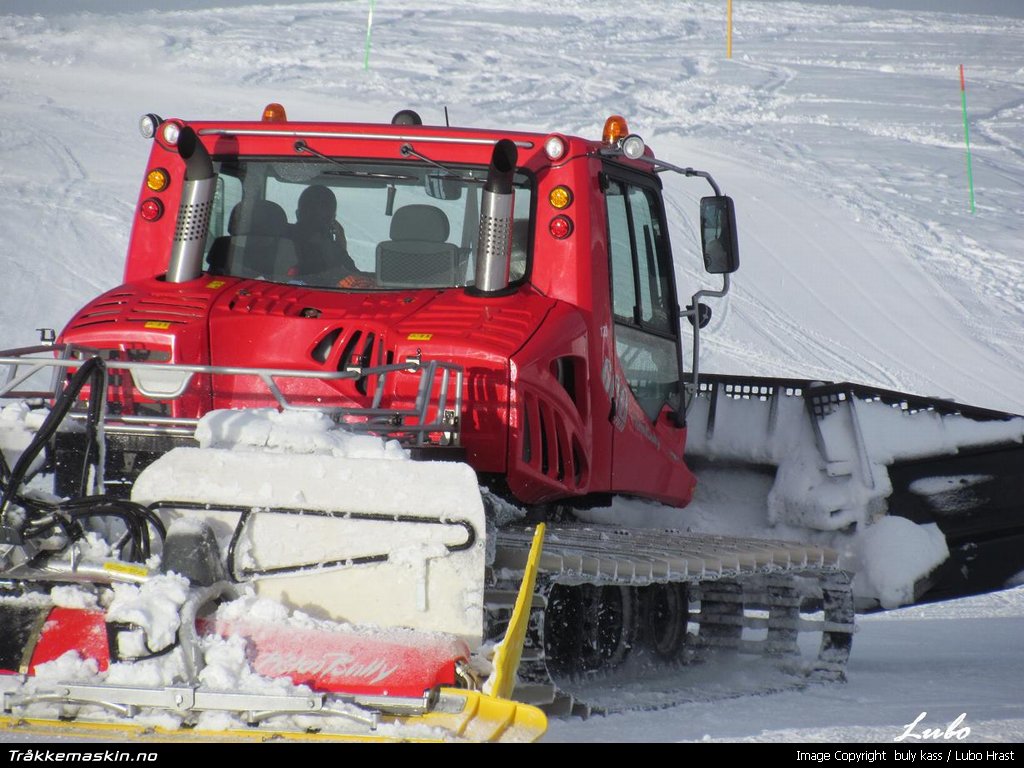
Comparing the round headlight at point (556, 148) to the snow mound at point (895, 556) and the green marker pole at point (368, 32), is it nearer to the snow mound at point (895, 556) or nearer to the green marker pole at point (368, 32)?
the snow mound at point (895, 556)

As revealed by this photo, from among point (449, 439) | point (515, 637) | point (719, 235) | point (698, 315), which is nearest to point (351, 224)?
point (449, 439)

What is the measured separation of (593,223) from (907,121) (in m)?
26.5

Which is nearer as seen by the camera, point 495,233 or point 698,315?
point 495,233

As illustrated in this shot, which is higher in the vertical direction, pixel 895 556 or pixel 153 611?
pixel 153 611

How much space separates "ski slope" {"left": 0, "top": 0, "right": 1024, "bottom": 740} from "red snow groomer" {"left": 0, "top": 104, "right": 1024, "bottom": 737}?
690mm

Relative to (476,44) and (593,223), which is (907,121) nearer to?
(476,44)

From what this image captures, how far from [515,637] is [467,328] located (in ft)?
5.48

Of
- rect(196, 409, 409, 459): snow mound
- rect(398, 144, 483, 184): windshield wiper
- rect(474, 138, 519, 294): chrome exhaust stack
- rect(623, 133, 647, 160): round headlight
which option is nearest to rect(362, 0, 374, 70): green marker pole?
rect(398, 144, 483, 184): windshield wiper

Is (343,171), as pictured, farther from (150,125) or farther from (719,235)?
(719,235)

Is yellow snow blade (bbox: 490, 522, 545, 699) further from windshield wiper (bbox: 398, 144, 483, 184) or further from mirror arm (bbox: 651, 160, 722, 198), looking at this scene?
mirror arm (bbox: 651, 160, 722, 198)

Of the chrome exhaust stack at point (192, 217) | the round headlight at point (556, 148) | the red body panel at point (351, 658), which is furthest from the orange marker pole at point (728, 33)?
the red body panel at point (351, 658)

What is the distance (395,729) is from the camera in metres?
3.92

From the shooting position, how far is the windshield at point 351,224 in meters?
6.29

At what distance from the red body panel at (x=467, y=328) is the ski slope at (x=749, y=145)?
1.18 meters
